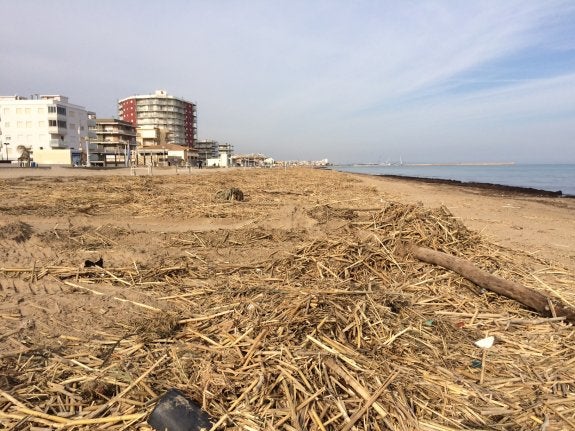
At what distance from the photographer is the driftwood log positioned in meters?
3.86

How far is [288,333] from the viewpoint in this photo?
308 cm

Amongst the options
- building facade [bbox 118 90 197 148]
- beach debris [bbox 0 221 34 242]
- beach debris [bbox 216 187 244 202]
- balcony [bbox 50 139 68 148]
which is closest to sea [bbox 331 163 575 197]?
beach debris [bbox 216 187 244 202]

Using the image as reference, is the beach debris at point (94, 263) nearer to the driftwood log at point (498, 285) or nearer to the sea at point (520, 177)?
the driftwood log at point (498, 285)

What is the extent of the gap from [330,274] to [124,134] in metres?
96.4

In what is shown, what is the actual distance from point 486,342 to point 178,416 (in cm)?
267

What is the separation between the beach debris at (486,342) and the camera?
3284 mm

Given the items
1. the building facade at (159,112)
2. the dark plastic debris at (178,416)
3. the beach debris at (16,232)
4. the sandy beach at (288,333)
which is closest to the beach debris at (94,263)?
the sandy beach at (288,333)

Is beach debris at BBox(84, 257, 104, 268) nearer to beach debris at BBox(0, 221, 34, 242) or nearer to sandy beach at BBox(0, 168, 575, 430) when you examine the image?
sandy beach at BBox(0, 168, 575, 430)

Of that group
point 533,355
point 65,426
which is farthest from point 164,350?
point 533,355

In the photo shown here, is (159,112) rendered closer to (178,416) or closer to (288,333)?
(288,333)

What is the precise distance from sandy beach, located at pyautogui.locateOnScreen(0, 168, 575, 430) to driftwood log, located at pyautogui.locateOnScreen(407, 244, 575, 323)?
0.32ft

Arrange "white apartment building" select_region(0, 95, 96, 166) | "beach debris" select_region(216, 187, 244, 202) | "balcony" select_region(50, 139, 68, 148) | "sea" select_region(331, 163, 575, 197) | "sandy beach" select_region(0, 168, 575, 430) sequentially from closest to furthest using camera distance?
"sandy beach" select_region(0, 168, 575, 430), "beach debris" select_region(216, 187, 244, 202), "sea" select_region(331, 163, 575, 197), "white apartment building" select_region(0, 95, 96, 166), "balcony" select_region(50, 139, 68, 148)

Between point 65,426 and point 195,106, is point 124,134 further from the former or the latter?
point 65,426

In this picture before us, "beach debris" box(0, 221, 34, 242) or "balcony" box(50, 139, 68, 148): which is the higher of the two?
"balcony" box(50, 139, 68, 148)
